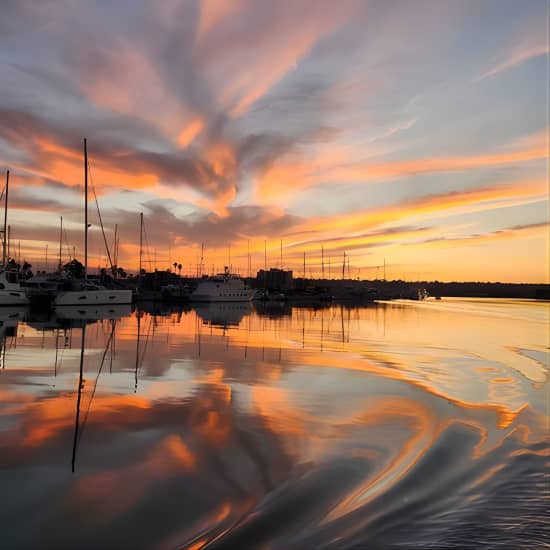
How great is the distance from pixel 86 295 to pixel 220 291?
33.3 m

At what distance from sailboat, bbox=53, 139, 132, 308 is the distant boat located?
2518 centimetres

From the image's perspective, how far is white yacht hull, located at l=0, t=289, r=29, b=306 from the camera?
49.8 metres

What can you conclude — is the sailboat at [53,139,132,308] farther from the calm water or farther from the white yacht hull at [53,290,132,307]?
the calm water

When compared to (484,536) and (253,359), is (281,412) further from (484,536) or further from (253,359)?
(253,359)

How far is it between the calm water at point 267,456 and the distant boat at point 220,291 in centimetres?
6787

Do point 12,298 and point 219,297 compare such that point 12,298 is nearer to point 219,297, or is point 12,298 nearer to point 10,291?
point 10,291

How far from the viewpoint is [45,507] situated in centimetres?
593

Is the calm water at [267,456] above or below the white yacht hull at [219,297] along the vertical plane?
below

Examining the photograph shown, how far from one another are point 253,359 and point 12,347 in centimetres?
1029

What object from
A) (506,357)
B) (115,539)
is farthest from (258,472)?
(506,357)

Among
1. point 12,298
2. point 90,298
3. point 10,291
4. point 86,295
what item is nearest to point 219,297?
point 90,298

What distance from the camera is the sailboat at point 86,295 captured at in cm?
5012

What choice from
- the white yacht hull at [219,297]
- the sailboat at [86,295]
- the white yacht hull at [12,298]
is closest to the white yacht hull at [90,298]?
the sailboat at [86,295]

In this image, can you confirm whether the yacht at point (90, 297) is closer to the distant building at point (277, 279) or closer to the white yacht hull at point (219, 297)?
the white yacht hull at point (219, 297)
